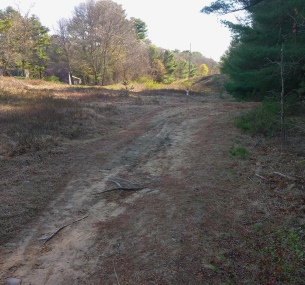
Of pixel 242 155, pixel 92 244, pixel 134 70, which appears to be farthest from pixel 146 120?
pixel 134 70

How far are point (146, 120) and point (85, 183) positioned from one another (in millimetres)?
7178

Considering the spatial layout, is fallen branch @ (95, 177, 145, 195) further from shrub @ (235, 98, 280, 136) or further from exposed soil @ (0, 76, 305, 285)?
shrub @ (235, 98, 280, 136)

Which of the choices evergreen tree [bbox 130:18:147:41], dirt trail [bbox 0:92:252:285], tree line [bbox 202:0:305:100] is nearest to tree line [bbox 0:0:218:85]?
evergreen tree [bbox 130:18:147:41]

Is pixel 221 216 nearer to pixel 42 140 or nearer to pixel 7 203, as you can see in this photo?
pixel 7 203

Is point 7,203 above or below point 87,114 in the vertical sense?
below

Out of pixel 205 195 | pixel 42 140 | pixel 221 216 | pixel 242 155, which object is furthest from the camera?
pixel 42 140

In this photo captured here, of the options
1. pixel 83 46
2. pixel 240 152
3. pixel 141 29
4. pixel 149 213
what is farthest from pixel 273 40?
pixel 141 29

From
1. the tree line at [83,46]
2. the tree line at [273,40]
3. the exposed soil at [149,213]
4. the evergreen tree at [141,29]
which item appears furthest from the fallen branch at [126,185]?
the evergreen tree at [141,29]

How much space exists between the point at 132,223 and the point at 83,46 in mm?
39541

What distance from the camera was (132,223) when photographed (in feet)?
16.9

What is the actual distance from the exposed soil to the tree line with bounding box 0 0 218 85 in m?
29.2

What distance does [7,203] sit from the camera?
5836mm

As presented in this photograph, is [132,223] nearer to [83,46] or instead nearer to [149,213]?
[149,213]

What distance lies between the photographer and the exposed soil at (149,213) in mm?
4039
